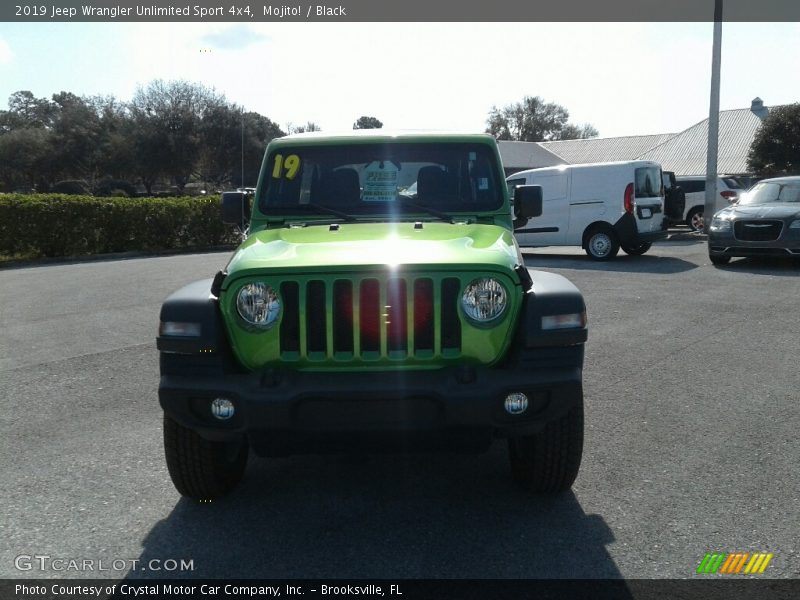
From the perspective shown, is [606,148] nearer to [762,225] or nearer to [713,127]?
[713,127]

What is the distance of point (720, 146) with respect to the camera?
49719 mm

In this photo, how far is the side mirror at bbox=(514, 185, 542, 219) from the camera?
543 centimetres

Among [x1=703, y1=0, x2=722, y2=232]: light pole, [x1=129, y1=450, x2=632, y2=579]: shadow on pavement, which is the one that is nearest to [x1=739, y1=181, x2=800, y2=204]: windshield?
[x1=703, y1=0, x2=722, y2=232]: light pole

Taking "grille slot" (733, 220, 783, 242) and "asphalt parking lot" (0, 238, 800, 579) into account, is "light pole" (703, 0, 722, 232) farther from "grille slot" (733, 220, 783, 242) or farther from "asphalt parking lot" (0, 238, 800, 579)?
"asphalt parking lot" (0, 238, 800, 579)

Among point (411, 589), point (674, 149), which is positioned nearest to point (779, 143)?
point (674, 149)

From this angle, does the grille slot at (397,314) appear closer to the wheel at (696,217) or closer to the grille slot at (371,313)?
the grille slot at (371,313)

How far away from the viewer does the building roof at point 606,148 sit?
59.1m

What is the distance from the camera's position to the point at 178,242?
77.5 feet

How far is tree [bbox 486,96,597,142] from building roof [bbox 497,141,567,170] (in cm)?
3224

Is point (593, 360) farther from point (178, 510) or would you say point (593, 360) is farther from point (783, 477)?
point (178, 510)

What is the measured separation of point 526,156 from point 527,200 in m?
52.3

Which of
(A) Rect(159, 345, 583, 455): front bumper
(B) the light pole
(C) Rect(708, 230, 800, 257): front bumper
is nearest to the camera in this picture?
(A) Rect(159, 345, 583, 455): front bumper

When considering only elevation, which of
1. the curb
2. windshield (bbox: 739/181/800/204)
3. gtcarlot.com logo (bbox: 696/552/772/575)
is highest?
windshield (bbox: 739/181/800/204)

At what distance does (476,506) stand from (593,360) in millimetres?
3650
